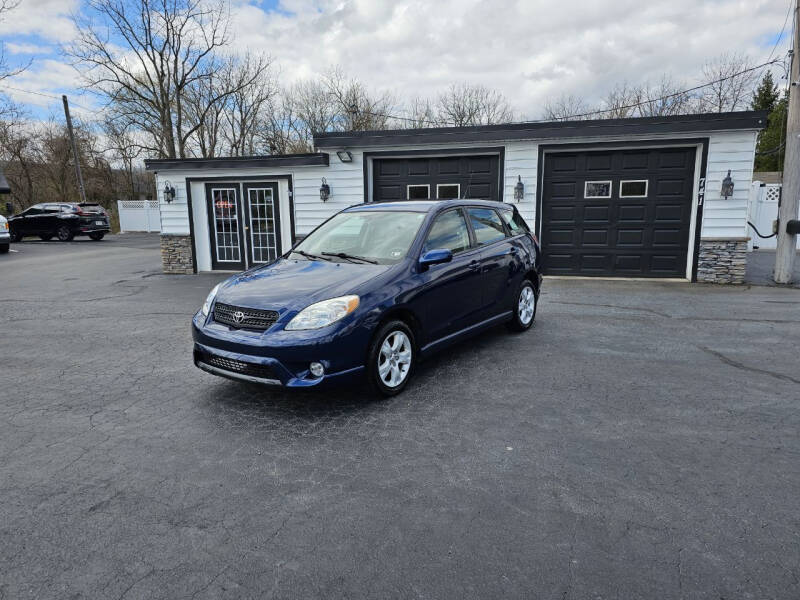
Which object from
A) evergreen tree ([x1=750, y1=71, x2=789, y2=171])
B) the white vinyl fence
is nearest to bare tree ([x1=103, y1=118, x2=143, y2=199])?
the white vinyl fence

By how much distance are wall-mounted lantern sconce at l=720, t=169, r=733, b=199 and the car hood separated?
8.39 metres

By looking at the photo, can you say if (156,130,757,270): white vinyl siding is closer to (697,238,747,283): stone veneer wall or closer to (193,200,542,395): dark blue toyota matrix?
(697,238,747,283): stone veneer wall

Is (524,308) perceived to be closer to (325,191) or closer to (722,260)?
(722,260)

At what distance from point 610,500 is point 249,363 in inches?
99.4

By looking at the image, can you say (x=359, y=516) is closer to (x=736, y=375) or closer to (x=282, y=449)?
(x=282, y=449)

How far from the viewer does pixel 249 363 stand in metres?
3.79

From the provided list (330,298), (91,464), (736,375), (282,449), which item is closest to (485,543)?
(282,449)

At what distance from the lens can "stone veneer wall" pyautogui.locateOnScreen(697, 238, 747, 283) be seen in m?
9.98

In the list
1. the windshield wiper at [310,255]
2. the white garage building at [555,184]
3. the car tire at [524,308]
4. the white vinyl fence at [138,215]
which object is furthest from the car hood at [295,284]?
the white vinyl fence at [138,215]

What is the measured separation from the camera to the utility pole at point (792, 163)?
9219 mm

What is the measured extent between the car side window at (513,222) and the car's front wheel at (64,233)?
74.2 feet

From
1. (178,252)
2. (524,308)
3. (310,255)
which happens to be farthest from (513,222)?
(178,252)

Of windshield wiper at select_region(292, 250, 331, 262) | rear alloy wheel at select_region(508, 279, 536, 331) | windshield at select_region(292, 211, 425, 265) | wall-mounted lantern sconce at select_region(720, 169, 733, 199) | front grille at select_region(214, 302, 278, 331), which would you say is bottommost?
rear alloy wheel at select_region(508, 279, 536, 331)

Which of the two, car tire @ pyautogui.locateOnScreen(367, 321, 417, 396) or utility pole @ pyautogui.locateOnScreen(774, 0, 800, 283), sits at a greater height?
utility pole @ pyautogui.locateOnScreen(774, 0, 800, 283)
